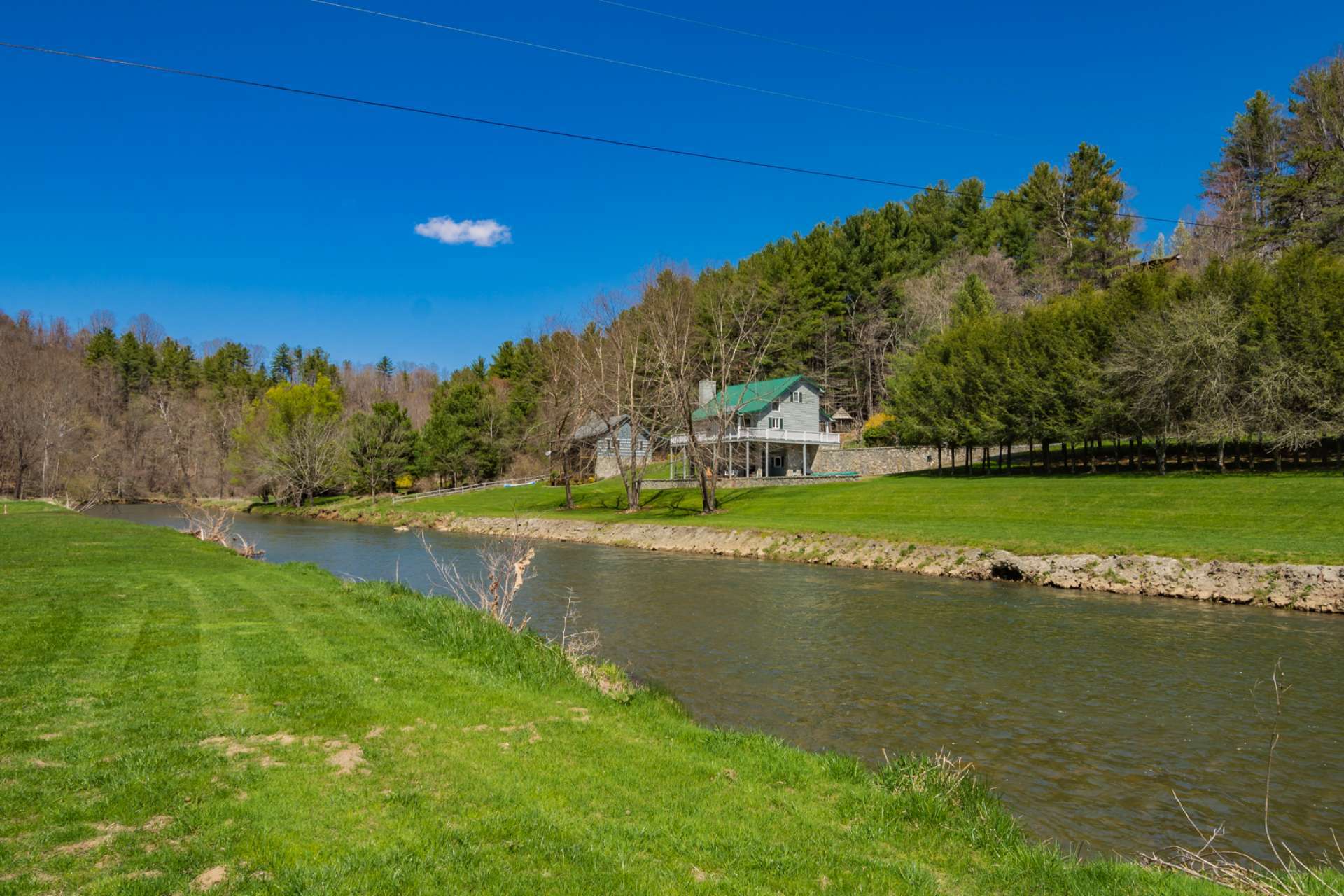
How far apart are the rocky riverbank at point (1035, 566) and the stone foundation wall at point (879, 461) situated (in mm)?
23501

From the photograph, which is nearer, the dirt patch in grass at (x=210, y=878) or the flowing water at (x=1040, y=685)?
the dirt patch in grass at (x=210, y=878)

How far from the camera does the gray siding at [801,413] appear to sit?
2188 inches

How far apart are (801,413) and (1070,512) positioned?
30219mm

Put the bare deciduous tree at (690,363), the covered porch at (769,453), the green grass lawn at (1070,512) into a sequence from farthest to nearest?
the covered porch at (769,453)
the bare deciduous tree at (690,363)
the green grass lawn at (1070,512)

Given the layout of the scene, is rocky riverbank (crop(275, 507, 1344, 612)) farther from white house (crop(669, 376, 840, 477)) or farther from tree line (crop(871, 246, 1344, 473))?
white house (crop(669, 376, 840, 477))

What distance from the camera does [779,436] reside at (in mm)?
54844

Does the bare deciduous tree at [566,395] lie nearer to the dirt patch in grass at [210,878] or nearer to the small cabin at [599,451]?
the small cabin at [599,451]

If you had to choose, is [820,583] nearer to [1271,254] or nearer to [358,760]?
[358,760]

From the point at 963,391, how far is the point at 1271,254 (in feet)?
75.3

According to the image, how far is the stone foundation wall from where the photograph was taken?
52.2 meters

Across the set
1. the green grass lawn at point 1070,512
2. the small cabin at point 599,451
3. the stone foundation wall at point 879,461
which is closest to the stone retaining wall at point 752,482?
the green grass lawn at point 1070,512

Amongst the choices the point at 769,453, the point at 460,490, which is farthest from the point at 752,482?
the point at 460,490

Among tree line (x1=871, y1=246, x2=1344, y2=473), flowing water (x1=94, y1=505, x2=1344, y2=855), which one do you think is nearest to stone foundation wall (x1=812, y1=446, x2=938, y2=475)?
tree line (x1=871, y1=246, x2=1344, y2=473)

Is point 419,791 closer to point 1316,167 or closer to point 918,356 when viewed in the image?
point 918,356
